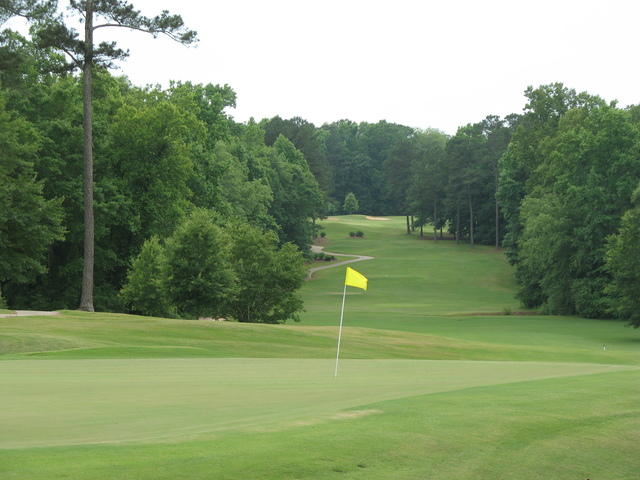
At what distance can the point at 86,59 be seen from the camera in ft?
117

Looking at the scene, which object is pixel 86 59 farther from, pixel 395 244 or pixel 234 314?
pixel 395 244

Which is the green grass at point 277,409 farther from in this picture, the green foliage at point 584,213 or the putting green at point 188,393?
the green foliage at point 584,213

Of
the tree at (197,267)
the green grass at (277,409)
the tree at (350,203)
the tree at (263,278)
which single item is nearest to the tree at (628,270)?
the green grass at (277,409)

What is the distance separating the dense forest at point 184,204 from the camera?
3772 centimetres

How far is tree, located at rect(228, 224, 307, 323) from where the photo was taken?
4050 centimetres

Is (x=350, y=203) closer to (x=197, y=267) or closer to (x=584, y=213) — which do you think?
(x=584, y=213)

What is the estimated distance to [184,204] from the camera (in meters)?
46.6

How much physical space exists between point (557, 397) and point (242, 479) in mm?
8419

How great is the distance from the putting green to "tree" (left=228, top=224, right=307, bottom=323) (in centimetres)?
1908

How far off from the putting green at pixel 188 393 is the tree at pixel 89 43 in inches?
721

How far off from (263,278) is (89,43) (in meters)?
14.9

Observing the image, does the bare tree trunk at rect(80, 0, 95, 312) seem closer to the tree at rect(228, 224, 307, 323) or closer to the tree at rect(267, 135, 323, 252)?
the tree at rect(228, 224, 307, 323)

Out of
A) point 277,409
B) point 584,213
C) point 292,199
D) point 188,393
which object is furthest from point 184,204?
point 292,199

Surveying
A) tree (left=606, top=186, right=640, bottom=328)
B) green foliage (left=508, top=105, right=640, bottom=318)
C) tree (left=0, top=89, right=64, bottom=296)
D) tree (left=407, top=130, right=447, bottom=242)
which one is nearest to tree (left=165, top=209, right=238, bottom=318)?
tree (left=0, top=89, right=64, bottom=296)
